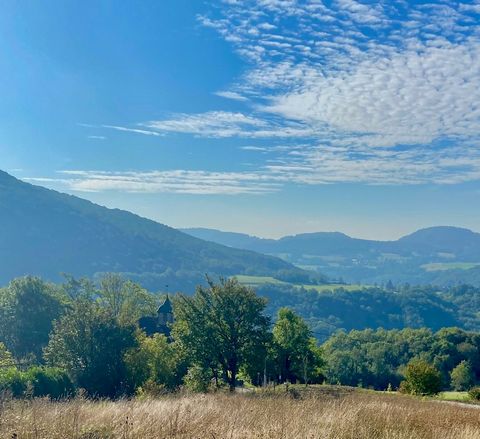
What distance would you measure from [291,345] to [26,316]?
98.3 ft

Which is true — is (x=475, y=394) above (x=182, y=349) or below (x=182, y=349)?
below

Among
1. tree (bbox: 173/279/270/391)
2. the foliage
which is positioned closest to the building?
the foliage

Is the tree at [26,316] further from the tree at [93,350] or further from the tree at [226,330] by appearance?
the tree at [226,330]

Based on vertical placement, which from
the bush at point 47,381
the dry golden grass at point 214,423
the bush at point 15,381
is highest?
the dry golden grass at point 214,423

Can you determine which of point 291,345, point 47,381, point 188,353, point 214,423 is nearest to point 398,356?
point 291,345

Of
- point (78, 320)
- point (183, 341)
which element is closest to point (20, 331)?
point (78, 320)

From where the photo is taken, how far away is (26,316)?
5075cm

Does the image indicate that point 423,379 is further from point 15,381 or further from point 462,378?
Result: point 462,378

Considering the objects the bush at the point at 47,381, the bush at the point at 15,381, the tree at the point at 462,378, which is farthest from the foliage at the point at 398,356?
the bush at the point at 15,381

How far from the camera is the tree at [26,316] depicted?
49781 mm

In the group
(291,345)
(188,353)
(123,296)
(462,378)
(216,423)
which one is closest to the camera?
(216,423)

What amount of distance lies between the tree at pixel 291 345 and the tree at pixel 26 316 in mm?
25426

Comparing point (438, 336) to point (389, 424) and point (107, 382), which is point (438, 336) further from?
point (389, 424)

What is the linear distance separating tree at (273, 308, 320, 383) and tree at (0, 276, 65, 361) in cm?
2543
